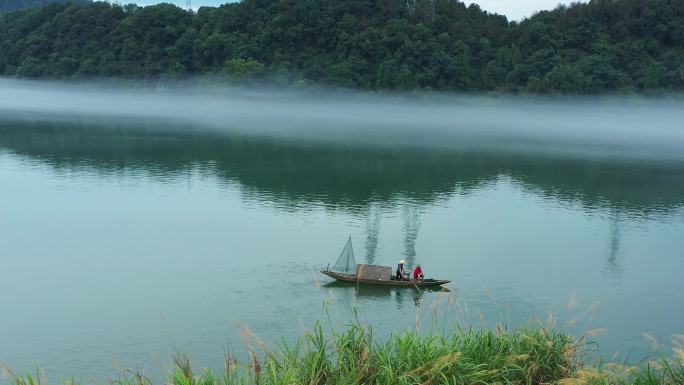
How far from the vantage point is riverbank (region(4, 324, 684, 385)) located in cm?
621

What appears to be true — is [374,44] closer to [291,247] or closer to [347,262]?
[291,247]

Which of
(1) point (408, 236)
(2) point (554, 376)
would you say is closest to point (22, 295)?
(1) point (408, 236)

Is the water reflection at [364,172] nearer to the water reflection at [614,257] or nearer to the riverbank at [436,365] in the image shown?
the water reflection at [614,257]

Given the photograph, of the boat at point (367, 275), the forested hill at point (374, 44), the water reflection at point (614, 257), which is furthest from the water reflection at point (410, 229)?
the forested hill at point (374, 44)

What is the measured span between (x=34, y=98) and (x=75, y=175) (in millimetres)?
60284

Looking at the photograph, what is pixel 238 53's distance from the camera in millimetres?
79000

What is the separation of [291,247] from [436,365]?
46.3ft

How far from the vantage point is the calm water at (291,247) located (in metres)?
13.9

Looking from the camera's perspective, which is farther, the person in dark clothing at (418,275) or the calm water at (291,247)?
the person in dark clothing at (418,275)

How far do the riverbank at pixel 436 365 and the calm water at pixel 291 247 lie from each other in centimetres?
68

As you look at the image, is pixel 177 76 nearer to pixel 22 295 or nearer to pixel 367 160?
pixel 367 160

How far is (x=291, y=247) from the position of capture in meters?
20.2

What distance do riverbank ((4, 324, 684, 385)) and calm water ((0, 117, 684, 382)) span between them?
0.68m

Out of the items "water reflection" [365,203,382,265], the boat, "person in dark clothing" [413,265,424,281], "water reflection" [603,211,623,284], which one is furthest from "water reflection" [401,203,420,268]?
"water reflection" [603,211,623,284]
